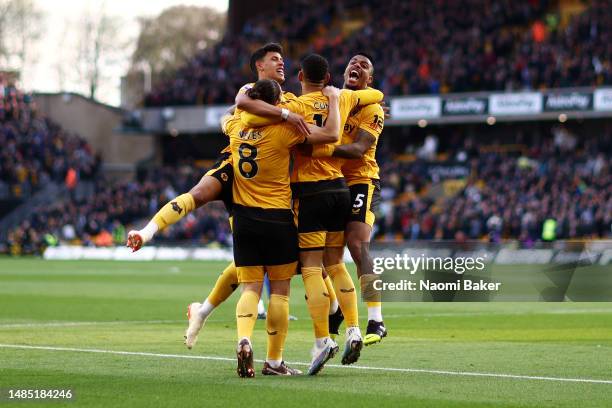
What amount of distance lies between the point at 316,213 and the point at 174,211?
1.24 metres

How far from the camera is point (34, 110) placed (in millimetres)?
58969

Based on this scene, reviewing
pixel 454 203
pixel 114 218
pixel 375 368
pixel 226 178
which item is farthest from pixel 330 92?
pixel 114 218

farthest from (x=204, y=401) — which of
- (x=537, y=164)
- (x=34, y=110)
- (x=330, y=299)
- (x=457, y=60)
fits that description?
(x=34, y=110)

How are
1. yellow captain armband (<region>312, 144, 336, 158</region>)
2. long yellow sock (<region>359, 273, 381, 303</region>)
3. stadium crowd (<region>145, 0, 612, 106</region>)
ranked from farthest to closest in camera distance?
stadium crowd (<region>145, 0, 612, 106</region>) → long yellow sock (<region>359, 273, 381, 303</region>) → yellow captain armband (<region>312, 144, 336, 158</region>)

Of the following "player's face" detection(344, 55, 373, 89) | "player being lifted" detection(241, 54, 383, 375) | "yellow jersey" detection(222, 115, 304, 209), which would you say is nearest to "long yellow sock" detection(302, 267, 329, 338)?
"player being lifted" detection(241, 54, 383, 375)

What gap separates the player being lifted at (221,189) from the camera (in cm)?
965

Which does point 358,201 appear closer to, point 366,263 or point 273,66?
point 366,263

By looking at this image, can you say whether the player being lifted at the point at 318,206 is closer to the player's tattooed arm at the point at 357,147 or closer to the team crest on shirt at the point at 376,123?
the player's tattooed arm at the point at 357,147

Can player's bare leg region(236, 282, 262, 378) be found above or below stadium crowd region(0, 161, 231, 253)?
above

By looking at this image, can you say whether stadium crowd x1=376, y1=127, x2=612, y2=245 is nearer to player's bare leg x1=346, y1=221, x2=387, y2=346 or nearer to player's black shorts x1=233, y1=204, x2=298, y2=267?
player's bare leg x1=346, y1=221, x2=387, y2=346

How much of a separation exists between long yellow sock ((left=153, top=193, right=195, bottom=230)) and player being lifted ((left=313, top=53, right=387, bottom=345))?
151 centimetres

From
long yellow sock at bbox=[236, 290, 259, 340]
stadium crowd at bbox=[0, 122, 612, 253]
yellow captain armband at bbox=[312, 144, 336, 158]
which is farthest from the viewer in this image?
stadium crowd at bbox=[0, 122, 612, 253]

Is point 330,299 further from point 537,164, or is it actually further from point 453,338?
point 537,164

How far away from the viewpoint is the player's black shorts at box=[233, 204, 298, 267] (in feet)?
32.0
